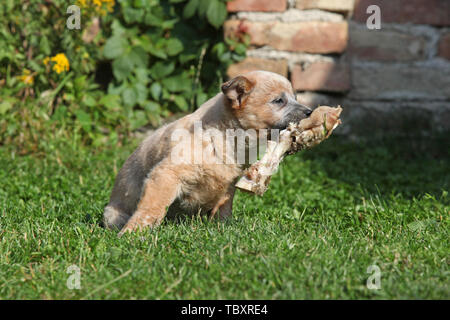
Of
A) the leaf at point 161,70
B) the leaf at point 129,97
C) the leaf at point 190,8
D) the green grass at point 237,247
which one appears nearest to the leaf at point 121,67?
the leaf at point 129,97

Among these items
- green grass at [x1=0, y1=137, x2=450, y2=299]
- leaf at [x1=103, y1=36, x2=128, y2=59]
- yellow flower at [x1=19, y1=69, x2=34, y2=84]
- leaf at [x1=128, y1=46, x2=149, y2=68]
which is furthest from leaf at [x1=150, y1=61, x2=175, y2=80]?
green grass at [x1=0, y1=137, x2=450, y2=299]

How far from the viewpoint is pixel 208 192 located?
10.3 ft

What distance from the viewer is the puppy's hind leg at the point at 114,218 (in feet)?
10.9

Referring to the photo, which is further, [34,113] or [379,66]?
[379,66]

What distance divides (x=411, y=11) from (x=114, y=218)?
3.93 m

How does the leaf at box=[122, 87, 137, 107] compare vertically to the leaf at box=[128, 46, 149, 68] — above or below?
below

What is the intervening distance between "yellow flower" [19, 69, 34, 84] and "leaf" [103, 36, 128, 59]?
2.49 feet

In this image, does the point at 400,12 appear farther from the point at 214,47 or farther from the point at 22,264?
the point at 22,264

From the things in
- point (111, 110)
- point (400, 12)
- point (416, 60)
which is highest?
point (400, 12)

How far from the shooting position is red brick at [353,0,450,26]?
18.7 feet

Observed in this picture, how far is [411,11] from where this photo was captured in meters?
5.74

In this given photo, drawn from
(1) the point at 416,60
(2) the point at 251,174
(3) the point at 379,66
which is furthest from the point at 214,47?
(2) the point at 251,174
